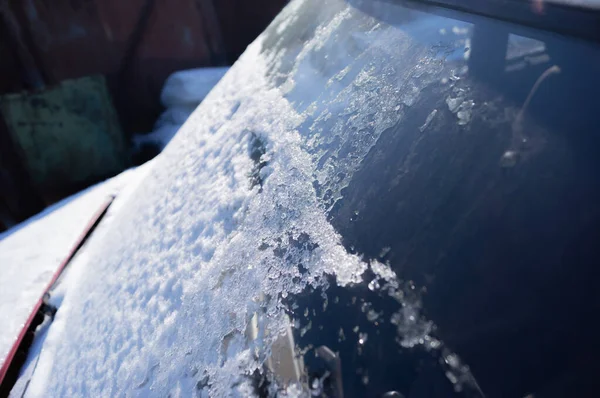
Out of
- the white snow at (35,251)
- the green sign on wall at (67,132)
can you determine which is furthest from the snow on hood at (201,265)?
the green sign on wall at (67,132)

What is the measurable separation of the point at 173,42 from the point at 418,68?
4.19 meters

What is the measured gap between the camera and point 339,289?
1.95ft

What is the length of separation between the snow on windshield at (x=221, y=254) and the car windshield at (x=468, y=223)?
0.02 meters

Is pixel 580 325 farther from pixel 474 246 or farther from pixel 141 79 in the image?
pixel 141 79

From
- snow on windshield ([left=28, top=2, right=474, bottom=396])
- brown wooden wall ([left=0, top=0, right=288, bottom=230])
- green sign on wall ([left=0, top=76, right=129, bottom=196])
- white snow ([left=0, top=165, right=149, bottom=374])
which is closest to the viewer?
snow on windshield ([left=28, top=2, right=474, bottom=396])

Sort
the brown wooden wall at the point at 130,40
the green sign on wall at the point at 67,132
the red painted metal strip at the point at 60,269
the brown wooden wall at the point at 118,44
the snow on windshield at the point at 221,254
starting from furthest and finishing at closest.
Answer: the brown wooden wall at the point at 130,40, the brown wooden wall at the point at 118,44, the green sign on wall at the point at 67,132, the red painted metal strip at the point at 60,269, the snow on windshield at the point at 221,254

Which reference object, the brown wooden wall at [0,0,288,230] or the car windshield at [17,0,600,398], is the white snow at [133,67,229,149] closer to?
the brown wooden wall at [0,0,288,230]

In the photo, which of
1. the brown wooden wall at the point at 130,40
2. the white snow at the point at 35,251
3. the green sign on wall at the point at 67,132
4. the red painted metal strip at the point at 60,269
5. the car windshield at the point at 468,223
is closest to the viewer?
the car windshield at the point at 468,223

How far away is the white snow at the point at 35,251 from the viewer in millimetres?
1117

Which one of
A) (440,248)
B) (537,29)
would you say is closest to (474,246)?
(440,248)

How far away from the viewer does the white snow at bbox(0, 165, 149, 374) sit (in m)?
1.12

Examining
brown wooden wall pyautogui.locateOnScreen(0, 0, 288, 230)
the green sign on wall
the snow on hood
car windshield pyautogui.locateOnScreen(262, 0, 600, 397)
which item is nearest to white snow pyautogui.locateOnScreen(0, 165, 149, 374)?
the snow on hood

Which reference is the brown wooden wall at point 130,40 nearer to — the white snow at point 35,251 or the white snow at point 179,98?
the white snow at point 179,98

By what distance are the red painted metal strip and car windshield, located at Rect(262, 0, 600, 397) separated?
73 cm
